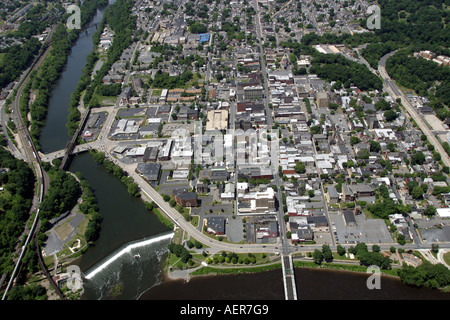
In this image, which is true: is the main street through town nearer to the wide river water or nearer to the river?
the wide river water

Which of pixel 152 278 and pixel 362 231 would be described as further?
pixel 362 231

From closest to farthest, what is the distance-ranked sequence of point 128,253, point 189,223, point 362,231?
1. point 128,253
2. point 362,231
3. point 189,223

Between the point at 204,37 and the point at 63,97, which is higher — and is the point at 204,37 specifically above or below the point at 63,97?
above

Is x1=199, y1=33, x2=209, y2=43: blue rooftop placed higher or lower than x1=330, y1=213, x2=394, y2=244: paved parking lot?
higher

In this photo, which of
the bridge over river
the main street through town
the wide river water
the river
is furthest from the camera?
the river

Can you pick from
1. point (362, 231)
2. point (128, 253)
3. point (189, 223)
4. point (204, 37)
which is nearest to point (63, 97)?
point (204, 37)

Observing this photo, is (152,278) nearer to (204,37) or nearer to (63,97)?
(63,97)

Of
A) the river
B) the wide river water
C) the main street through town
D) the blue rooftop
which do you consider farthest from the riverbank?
the blue rooftop

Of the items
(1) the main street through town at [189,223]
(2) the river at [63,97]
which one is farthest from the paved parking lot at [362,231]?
(2) the river at [63,97]

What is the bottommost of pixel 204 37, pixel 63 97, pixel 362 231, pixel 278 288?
pixel 278 288
